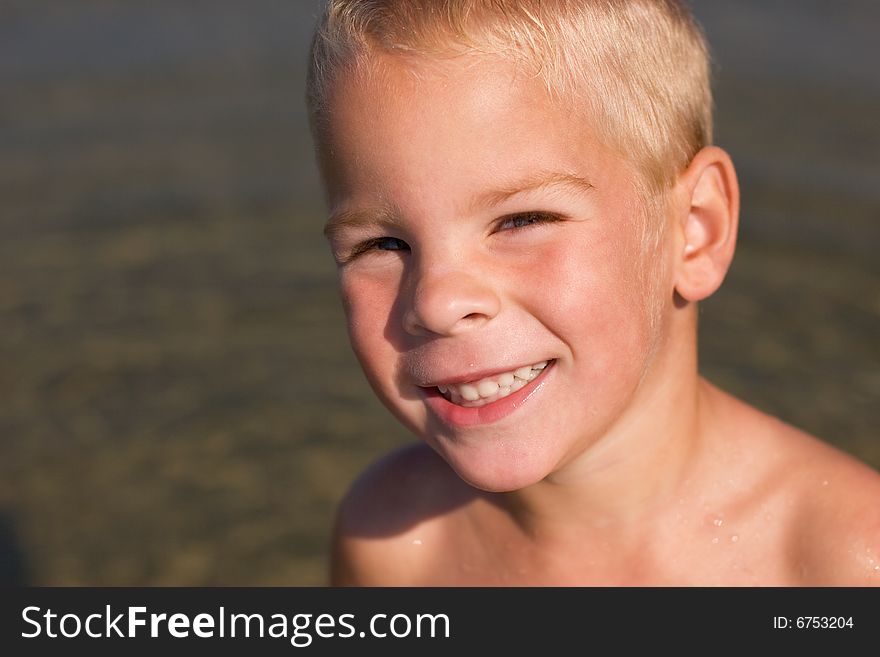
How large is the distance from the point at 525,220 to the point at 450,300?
0.23m

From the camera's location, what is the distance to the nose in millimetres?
2164

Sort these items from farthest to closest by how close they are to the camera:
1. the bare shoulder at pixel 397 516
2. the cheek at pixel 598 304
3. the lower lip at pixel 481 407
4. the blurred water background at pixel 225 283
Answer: the blurred water background at pixel 225 283
the bare shoulder at pixel 397 516
the lower lip at pixel 481 407
the cheek at pixel 598 304

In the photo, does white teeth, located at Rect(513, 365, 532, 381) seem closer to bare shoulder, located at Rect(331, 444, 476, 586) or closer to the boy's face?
the boy's face

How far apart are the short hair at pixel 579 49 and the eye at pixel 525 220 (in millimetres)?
222

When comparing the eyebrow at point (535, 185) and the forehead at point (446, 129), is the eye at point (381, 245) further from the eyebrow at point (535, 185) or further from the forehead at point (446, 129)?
the eyebrow at point (535, 185)

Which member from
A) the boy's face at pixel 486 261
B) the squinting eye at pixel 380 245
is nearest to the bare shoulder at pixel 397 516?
the boy's face at pixel 486 261

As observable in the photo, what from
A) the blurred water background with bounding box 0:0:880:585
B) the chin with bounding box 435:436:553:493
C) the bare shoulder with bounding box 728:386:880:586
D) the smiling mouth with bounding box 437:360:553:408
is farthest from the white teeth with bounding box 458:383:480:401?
the blurred water background with bounding box 0:0:880:585

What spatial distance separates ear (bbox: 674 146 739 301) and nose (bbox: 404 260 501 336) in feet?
1.99

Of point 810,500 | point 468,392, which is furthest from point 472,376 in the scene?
point 810,500

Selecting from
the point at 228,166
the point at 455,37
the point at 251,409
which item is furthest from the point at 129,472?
the point at 455,37

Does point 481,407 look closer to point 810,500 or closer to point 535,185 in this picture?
point 535,185

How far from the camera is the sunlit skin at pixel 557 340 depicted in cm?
218

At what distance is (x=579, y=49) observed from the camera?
2.34 m
